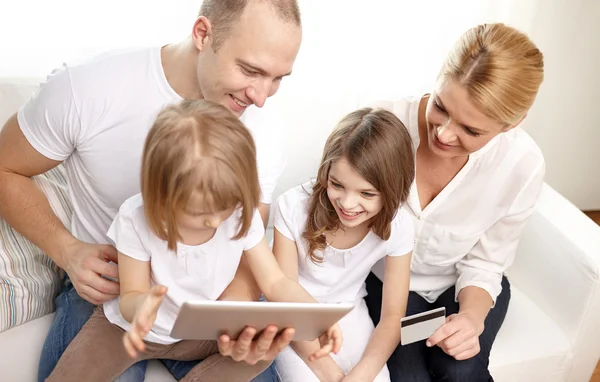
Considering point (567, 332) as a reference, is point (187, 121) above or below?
above

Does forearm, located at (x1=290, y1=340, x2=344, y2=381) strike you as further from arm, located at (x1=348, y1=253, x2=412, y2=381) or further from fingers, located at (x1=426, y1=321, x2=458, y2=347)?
fingers, located at (x1=426, y1=321, x2=458, y2=347)

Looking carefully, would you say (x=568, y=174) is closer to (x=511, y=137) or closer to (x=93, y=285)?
(x=511, y=137)

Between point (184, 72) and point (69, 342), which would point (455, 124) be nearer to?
point (184, 72)

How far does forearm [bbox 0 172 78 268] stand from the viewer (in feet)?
5.35

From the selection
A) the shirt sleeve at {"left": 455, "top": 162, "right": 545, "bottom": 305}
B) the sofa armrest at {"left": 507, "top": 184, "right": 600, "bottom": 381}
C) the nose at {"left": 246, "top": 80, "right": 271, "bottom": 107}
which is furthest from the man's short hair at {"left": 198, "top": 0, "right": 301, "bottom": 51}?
the sofa armrest at {"left": 507, "top": 184, "right": 600, "bottom": 381}

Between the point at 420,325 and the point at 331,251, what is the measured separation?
1.02ft

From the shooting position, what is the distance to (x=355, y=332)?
1.82m

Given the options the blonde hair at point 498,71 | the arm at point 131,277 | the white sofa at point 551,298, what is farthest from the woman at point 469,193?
the arm at point 131,277

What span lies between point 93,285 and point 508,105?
3.29 ft

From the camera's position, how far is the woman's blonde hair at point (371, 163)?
1630mm

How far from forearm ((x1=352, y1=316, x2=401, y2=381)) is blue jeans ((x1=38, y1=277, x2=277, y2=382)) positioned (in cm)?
21

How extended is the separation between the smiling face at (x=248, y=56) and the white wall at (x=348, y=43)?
1.71 feet

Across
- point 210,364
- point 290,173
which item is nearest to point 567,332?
point 290,173

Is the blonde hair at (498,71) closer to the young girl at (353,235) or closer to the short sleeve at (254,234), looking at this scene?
the young girl at (353,235)
